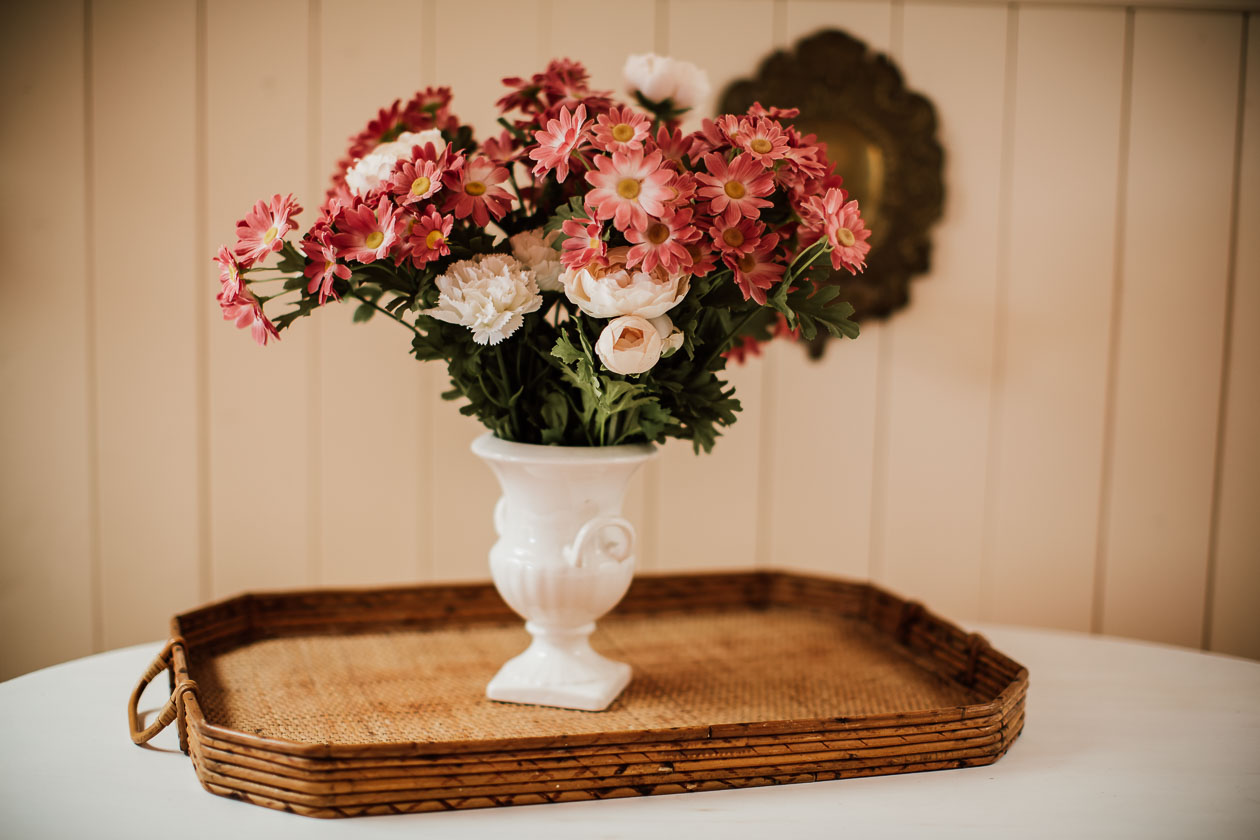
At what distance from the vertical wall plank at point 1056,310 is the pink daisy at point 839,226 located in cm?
98

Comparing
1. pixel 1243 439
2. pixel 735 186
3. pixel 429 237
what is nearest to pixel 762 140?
pixel 735 186

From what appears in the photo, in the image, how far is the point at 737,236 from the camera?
0.76 metres

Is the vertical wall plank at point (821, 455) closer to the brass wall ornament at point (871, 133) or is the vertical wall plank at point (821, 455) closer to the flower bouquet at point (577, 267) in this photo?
the brass wall ornament at point (871, 133)

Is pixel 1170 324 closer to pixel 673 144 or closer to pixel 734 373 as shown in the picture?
pixel 734 373

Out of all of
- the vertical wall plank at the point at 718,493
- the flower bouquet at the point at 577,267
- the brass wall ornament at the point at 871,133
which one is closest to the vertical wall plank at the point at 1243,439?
the brass wall ornament at the point at 871,133

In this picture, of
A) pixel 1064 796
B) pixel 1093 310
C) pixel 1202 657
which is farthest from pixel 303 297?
pixel 1093 310

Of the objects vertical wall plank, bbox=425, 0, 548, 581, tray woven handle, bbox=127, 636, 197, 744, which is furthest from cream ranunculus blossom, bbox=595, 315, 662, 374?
vertical wall plank, bbox=425, 0, 548, 581

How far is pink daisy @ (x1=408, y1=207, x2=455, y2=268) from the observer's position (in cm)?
76

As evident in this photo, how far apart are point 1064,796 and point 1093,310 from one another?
114 cm

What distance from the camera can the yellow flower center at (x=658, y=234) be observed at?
0.74 metres

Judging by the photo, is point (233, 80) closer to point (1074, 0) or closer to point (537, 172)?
point (537, 172)

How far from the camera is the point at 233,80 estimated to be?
58.9 inches

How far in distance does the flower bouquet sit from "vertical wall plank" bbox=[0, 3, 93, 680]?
0.84m

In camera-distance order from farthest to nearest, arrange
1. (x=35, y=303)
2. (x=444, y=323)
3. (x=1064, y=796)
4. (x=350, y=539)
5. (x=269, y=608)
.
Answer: (x=350, y=539), (x=35, y=303), (x=269, y=608), (x=444, y=323), (x=1064, y=796)
